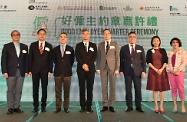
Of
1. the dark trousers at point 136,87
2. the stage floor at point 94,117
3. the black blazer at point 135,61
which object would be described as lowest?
→ the stage floor at point 94,117

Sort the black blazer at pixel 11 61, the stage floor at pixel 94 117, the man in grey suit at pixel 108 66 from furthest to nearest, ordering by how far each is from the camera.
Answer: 1. the man in grey suit at pixel 108 66
2. the black blazer at pixel 11 61
3. the stage floor at pixel 94 117

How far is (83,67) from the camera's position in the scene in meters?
3.58

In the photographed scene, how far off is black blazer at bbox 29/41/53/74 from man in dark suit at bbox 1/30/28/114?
0.13m

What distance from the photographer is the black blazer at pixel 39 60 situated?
3.62 meters

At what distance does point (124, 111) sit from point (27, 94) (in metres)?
2.30

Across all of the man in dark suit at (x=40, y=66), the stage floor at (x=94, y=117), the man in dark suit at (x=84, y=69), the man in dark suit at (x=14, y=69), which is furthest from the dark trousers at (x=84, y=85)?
the man in dark suit at (x=14, y=69)

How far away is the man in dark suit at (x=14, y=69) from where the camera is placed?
11.8 feet

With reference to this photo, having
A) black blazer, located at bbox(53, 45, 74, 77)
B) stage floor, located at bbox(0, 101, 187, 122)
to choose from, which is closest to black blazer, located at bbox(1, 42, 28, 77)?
black blazer, located at bbox(53, 45, 74, 77)

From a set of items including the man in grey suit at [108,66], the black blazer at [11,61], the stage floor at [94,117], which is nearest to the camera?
the stage floor at [94,117]

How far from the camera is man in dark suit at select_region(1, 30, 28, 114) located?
3.59m

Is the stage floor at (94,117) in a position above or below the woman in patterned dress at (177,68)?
below

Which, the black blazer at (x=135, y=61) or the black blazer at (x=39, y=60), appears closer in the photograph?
the black blazer at (x=39, y=60)

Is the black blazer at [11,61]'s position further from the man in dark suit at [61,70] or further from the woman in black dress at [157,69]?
the woman in black dress at [157,69]

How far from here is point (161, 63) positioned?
3682mm
